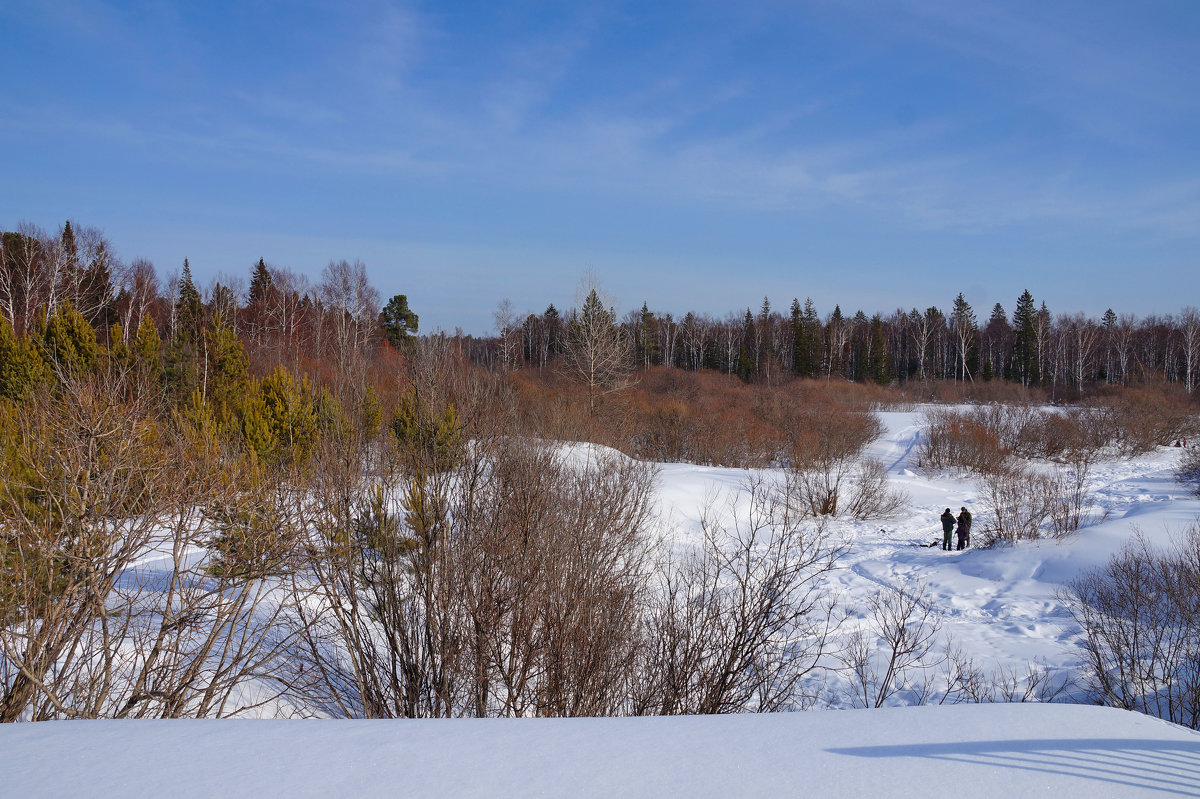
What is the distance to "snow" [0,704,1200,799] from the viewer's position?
10.8 feet

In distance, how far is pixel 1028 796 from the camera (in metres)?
3.28

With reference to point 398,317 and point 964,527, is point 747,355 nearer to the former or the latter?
point 398,317

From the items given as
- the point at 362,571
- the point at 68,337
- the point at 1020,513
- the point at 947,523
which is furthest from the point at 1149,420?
the point at 68,337

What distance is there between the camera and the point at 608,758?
3596 mm

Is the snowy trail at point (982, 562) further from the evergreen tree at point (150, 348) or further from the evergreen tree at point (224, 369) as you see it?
the evergreen tree at point (150, 348)

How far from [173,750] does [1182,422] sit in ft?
174

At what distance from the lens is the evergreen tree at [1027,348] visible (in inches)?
2591

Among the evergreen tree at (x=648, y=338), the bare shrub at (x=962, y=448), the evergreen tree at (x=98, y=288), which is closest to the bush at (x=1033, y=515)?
the bare shrub at (x=962, y=448)

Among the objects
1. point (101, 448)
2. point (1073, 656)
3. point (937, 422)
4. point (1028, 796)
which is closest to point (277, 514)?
point (101, 448)

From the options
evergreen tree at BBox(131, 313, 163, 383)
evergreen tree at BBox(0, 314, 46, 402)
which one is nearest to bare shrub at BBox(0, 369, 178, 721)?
evergreen tree at BBox(0, 314, 46, 402)

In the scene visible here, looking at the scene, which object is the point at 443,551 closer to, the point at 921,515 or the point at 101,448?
the point at 101,448

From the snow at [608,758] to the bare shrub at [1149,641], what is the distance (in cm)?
576

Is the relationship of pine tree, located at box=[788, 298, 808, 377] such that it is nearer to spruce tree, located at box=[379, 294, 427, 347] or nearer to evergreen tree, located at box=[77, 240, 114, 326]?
spruce tree, located at box=[379, 294, 427, 347]

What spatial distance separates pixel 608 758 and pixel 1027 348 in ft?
247
